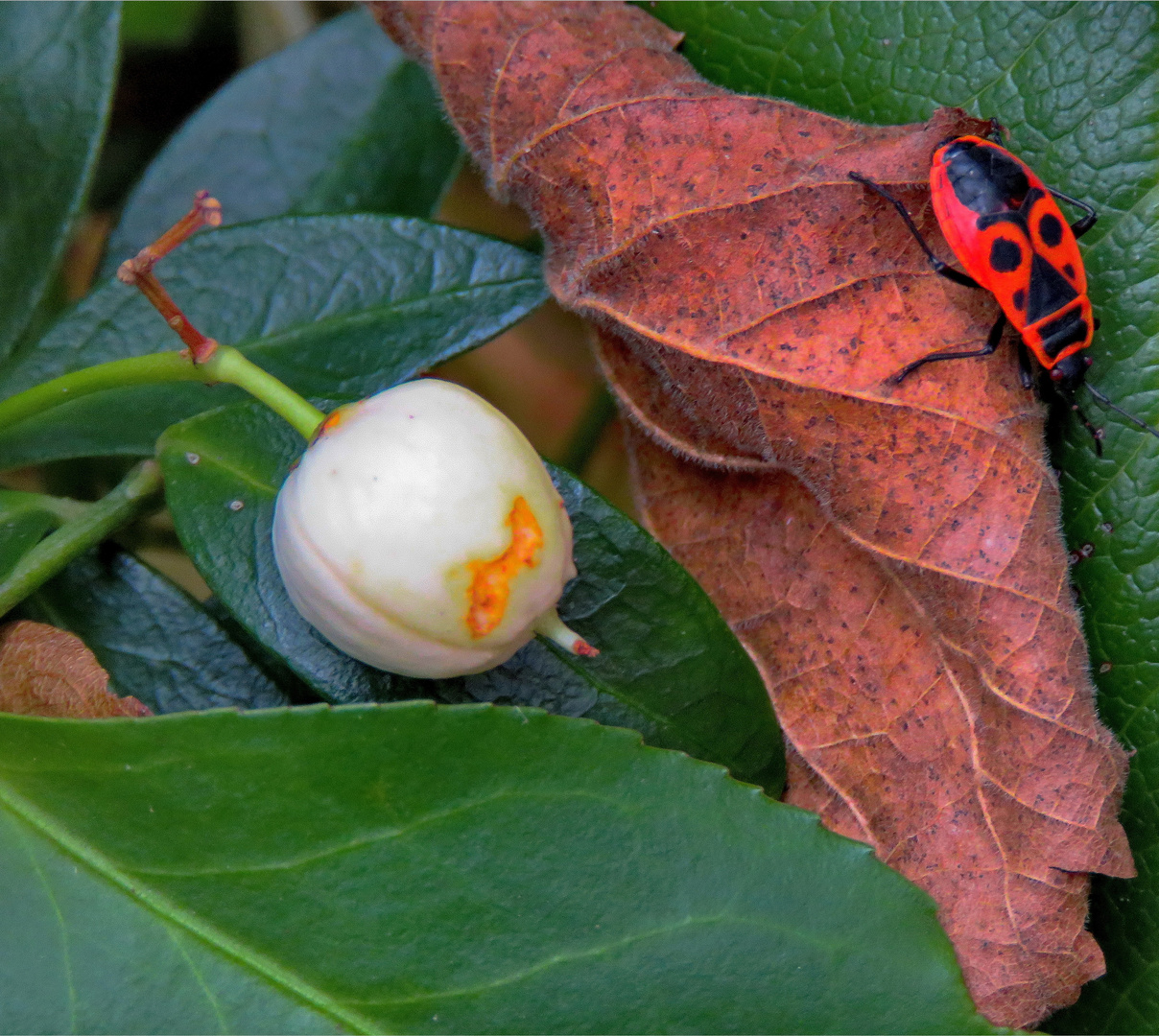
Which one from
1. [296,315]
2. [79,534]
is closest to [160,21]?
[296,315]

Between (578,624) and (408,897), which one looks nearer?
(408,897)

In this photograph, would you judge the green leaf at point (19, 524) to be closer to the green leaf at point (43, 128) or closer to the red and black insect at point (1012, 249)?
the green leaf at point (43, 128)

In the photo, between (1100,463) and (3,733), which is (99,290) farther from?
(1100,463)

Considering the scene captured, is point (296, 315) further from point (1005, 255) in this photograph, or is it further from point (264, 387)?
point (1005, 255)

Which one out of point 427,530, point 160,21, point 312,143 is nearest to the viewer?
point 427,530

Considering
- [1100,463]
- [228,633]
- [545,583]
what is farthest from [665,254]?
[228,633]
